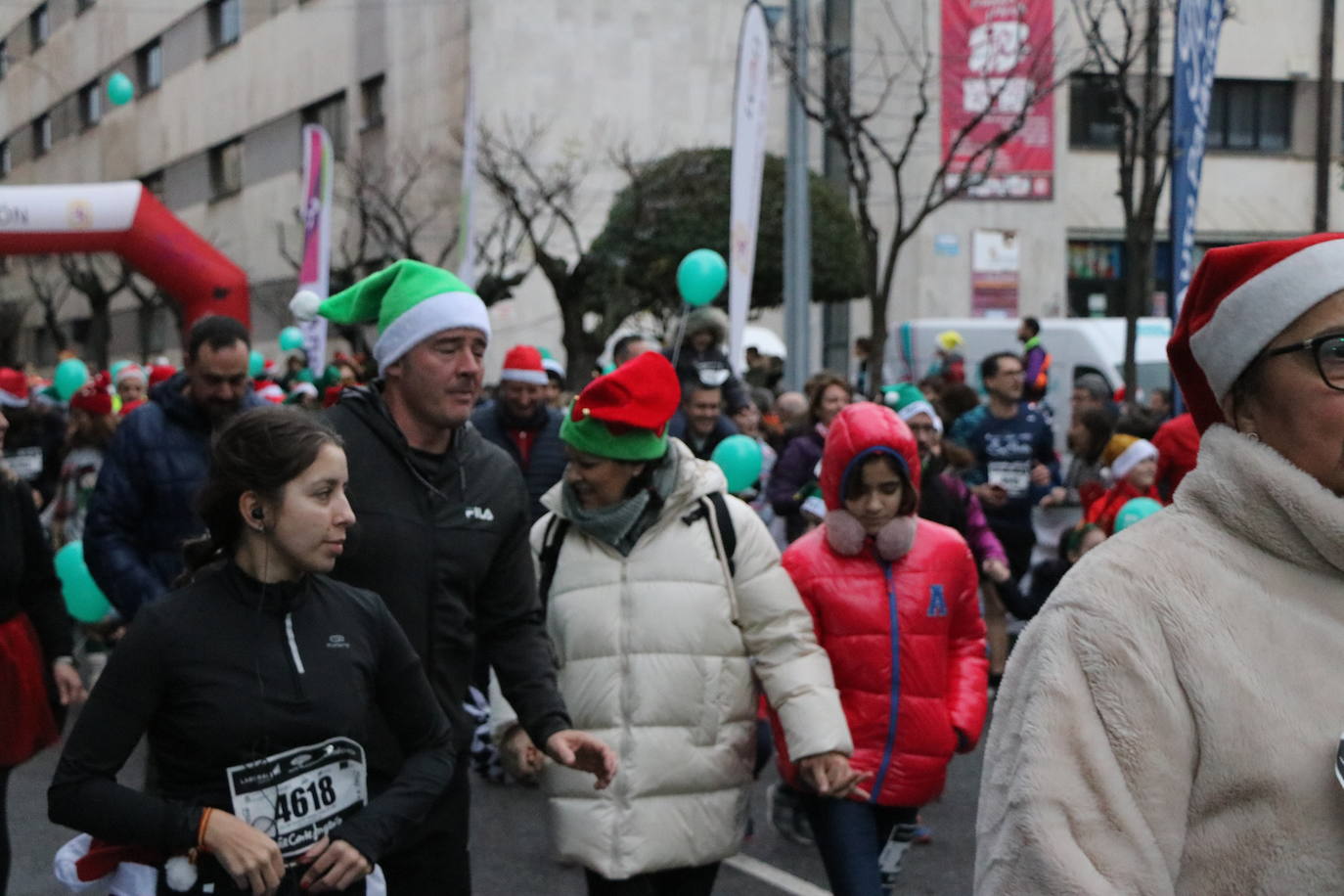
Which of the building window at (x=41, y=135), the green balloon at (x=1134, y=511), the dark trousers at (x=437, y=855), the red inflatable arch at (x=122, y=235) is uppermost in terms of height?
the building window at (x=41, y=135)

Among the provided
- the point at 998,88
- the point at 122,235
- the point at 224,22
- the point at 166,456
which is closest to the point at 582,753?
the point at 166,456

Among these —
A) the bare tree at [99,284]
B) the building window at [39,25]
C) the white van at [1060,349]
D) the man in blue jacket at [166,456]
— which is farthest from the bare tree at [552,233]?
the building window at [39,25]

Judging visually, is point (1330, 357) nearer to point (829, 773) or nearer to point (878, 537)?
point (829, 773)

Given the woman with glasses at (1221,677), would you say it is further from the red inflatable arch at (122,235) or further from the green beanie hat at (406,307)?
the red inflatable arch at (122,235)

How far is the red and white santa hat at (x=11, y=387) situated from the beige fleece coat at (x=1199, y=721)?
354 inches

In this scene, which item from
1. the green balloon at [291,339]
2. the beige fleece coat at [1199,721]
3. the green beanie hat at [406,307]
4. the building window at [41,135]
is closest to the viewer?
the beige fleece coat at [1199,721]

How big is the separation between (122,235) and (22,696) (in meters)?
16.9

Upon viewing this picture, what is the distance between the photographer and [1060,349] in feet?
70.0

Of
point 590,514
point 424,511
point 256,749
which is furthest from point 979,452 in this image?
point 256,749

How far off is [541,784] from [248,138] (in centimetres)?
4101

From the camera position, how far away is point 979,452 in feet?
33.6

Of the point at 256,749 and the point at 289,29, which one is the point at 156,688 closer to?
the point at 256,749

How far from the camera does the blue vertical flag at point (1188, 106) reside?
8328 millimetres

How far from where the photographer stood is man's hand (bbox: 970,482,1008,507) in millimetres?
9938
